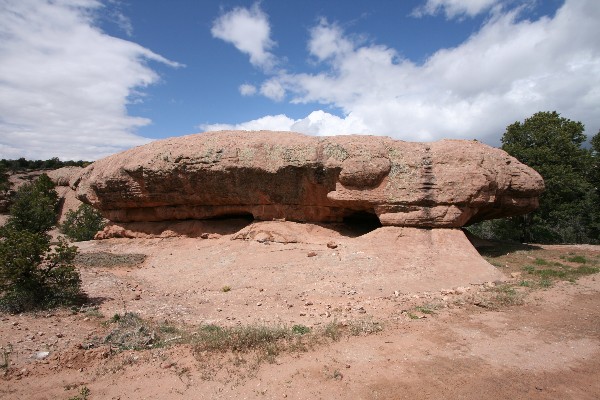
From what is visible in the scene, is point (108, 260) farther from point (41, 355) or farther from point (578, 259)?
point (578, 259)

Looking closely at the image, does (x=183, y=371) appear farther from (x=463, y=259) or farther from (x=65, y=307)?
(x=463, y=259)

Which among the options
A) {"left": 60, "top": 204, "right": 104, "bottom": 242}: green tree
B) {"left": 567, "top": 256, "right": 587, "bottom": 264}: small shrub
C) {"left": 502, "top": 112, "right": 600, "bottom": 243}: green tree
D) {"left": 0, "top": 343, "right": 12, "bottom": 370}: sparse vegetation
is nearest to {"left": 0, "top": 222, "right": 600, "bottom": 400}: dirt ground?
{"left": 0, "top": 343, "right": 12, "bottom": 370}: sparse vegetation

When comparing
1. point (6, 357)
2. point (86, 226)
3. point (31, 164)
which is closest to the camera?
point (6, 357)

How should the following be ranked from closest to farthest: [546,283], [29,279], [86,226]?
[29,279] → [546,283] → [86,226]

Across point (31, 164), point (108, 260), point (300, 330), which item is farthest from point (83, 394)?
point (31, 164)

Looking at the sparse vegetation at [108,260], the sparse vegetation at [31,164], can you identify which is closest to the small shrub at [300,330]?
the sparse vegetation at [108,260]

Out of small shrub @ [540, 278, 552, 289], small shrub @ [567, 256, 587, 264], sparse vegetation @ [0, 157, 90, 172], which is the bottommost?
small shrub @ [540, 278, 552, 289]

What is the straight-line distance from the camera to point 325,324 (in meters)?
8.03

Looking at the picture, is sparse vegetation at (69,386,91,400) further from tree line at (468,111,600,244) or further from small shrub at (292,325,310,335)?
tree line at (468,111,600,244)

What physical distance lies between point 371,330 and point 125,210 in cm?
1449

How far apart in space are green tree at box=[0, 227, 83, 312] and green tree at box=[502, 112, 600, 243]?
863 inches

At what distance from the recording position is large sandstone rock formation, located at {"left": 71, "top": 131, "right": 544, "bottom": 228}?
13.1 m

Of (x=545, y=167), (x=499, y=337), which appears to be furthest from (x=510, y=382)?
Answer: (x=545, y=167)

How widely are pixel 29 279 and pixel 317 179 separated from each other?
9.10m
